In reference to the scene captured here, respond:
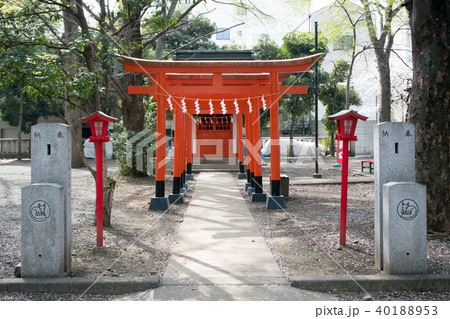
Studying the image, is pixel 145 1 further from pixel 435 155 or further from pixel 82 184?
pixel 82 184

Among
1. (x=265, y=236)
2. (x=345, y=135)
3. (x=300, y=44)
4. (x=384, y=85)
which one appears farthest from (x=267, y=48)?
(x=345, y=135)

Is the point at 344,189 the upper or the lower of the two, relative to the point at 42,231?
upper

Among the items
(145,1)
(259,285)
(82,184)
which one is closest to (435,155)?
(259,285)

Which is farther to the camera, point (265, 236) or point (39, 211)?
point (265, 236)

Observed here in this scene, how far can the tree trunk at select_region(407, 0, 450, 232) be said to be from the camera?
589 cm

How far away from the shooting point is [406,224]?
4.40 meters

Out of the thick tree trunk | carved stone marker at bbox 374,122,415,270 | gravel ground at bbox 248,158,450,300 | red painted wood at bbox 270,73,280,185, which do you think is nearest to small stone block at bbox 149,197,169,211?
gravel ground at bbox 248,158,450,300

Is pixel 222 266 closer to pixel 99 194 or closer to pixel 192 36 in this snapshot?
pixel 99 194

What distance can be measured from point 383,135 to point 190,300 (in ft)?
9.40

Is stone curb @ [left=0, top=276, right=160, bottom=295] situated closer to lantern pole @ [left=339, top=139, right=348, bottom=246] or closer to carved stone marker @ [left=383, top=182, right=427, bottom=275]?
carved stone marker @ [left=383, top=182, right=427, bottom=275]

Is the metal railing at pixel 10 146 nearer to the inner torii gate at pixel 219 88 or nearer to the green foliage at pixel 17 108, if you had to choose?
the green foliage at pixel 17 108

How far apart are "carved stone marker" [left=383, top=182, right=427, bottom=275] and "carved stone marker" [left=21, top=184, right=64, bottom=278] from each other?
12.2 ft

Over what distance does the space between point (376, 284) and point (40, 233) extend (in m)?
3.69

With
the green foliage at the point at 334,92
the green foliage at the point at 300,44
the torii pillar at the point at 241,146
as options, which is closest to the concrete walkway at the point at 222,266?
the torii pillar at the point at 241,146
